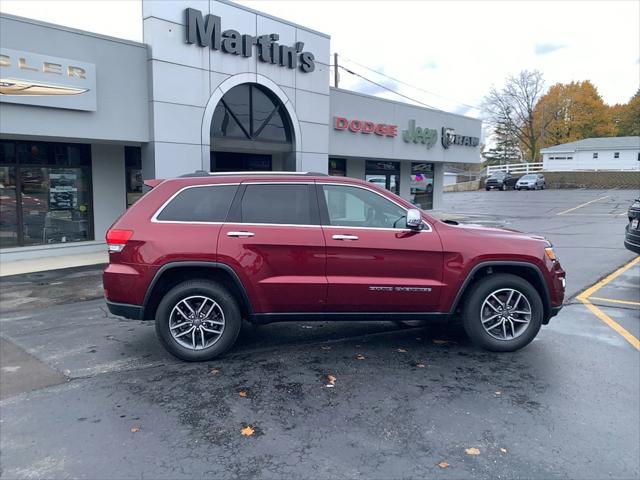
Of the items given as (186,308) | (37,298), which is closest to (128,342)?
(186,308)

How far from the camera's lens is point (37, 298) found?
7.75m


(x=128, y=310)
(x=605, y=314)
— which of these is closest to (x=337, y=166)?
(x=605, y=314)

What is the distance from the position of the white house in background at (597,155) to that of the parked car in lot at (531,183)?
9.52 meters

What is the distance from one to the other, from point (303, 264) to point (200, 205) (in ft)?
3.96

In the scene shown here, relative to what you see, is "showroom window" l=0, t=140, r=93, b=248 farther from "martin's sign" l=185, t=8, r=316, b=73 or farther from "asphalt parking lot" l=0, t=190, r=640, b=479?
"asphalt parking lot" l=0, t=190, r=640, b=479

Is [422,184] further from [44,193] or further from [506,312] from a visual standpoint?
[506,312]

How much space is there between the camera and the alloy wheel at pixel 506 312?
16.4ft

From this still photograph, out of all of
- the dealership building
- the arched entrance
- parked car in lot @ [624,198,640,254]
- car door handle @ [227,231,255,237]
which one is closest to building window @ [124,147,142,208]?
the dealership building

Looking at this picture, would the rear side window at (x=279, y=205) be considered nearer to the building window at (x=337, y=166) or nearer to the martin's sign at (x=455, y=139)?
the building window at (x=337, y=166)

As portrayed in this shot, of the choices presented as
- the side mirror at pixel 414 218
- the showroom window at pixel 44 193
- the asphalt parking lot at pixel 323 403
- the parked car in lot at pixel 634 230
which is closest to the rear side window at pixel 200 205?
the asphalt parking lot at pixel 323 403

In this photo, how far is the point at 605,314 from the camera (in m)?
6.64

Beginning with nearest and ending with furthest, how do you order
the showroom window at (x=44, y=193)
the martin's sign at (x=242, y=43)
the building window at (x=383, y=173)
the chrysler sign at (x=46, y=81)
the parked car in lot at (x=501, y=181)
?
the chrysler sign at (x=46, y=81) < the showroom window at (x=44, y=193) < the martin's sign at (x=242, y=43) < the building window at (x=383, y=173) < the parked car in lot at (x=501, y=181)

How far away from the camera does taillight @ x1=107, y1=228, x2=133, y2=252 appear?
4.71m

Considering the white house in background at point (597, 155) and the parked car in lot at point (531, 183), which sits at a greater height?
the white house in background at point (597, 155)
